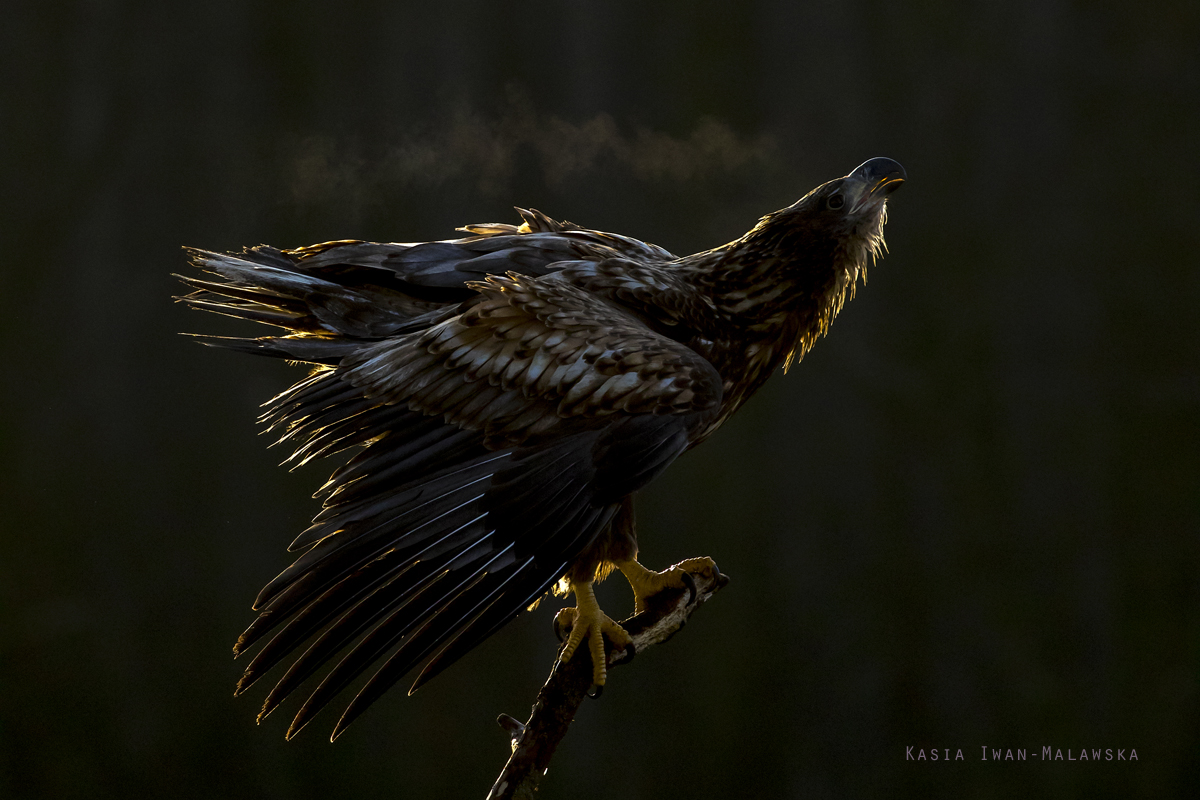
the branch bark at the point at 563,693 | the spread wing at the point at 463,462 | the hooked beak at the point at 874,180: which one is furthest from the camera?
the hooked beak at the point at 874,180

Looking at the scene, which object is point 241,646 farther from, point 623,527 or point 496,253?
point 496,253

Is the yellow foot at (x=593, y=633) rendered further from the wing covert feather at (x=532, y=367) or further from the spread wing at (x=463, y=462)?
the wing covert feather at (x=532, y=367)

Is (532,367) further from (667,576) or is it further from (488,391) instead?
(667,576)

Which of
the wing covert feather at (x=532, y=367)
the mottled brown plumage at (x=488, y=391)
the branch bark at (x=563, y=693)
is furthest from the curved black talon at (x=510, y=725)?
the wing covert feather at (x=532, y=367)

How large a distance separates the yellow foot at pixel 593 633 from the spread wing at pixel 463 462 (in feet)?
0.88

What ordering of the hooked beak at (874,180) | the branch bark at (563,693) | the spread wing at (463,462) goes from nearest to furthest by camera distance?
the spread wing at (463,462) < the branch bark at (563,693) < the hooked beak at (874,180)

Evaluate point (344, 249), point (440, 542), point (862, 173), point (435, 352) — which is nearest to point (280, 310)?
point (344, 249)

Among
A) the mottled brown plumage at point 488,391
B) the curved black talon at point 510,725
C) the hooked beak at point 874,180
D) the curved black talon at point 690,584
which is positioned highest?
the hooked beak at point 874,180

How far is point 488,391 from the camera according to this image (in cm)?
153

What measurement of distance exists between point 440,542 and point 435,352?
0.34 metres

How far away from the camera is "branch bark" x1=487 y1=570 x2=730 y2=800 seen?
5.30ft

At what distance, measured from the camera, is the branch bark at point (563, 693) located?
1616 mm

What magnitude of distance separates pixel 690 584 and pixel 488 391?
622 mm

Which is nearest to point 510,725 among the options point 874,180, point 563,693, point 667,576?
point 563,693
